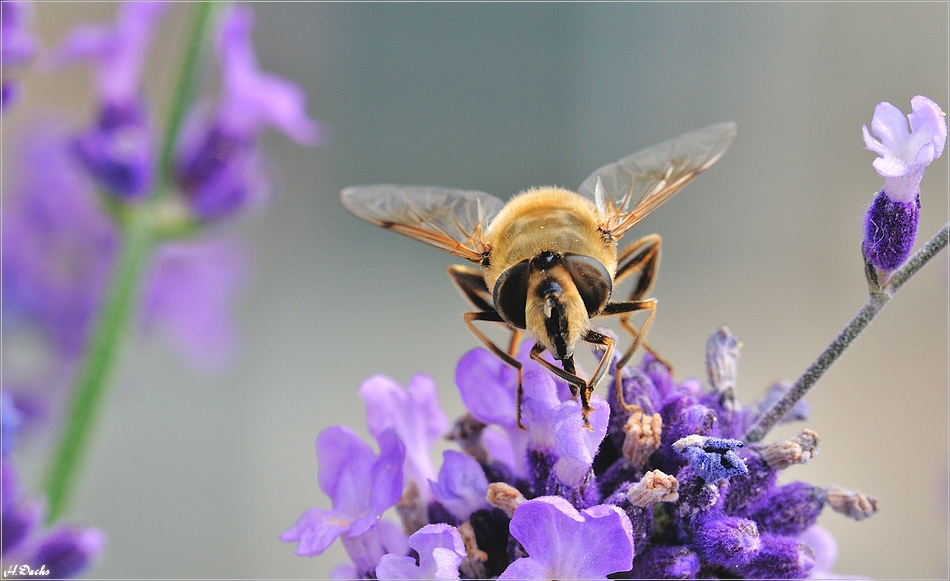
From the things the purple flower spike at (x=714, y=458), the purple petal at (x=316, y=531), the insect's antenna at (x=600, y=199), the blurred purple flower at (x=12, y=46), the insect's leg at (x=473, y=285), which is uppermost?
the blurred purple flower at (x=12, y=46)

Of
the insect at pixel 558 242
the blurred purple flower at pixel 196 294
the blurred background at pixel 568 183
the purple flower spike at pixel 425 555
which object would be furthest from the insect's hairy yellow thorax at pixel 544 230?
the blurred background at pixel 568 183

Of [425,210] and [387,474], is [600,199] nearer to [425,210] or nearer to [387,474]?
[425,210]

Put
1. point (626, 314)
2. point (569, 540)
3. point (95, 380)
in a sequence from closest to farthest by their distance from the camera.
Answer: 1. point (569, 540)
2. point (626, 314)
3. point (95, 380)

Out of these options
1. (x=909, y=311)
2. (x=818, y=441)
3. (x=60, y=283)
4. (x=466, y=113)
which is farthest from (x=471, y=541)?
(x=466, y=113)

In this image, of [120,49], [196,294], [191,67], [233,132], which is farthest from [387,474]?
[196,294]

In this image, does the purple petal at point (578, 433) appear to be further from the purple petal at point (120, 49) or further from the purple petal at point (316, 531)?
the purple petal at point (120, 49)

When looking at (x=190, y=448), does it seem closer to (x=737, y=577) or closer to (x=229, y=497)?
(x=229, y=497)
